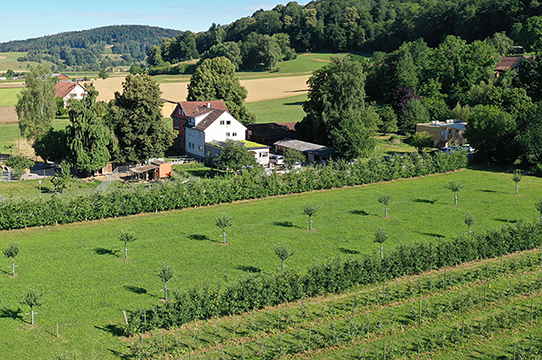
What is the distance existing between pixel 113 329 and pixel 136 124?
36.4 m

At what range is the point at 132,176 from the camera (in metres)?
56.5

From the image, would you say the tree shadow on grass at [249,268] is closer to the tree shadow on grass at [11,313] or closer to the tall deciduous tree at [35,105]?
the tree shadow on grass at [11,313]

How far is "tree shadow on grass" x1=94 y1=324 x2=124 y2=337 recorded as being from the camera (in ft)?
83.3

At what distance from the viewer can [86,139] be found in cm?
5562

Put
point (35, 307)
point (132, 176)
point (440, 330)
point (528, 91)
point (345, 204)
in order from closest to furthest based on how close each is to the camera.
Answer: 1. point (440, 330)
2. point (35, 307)
3. point (345, 204)
4. point (132, 176)
5. point (528, 91)

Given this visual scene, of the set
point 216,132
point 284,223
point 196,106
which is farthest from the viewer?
point 196,106

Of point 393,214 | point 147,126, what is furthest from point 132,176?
point 393,214

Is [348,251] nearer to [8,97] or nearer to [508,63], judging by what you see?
[508,63]

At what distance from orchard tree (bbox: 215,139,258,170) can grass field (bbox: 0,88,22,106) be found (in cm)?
7000

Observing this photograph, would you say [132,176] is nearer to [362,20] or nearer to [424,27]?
[424,27]

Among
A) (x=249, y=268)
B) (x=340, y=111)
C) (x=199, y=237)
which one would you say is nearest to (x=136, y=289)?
(x=249, y=268)

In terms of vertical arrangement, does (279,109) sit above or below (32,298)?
above

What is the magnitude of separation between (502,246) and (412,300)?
8.83 m

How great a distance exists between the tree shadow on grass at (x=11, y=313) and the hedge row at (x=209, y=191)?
14.1 metres
